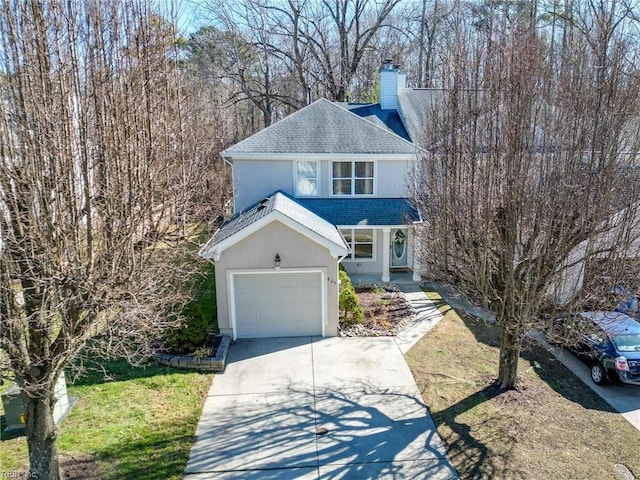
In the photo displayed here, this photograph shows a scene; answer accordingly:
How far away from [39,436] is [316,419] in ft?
16.1

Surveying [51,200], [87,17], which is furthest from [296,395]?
[87,17]

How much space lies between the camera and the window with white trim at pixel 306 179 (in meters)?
18.0

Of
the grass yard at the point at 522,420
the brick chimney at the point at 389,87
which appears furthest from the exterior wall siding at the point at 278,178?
the grass yard at the point at 522,420

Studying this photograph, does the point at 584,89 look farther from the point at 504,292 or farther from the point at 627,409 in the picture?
the point at 627,409

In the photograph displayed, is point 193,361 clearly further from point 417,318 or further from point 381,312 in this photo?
point 417,318

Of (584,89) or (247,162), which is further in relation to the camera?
(247,162)

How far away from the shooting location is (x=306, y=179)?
18141mm

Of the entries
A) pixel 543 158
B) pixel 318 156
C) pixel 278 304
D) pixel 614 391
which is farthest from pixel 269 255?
pixel 614 391

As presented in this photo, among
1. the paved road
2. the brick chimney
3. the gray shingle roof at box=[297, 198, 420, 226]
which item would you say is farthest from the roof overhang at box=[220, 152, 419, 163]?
the paved road

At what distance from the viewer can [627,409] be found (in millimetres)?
9672

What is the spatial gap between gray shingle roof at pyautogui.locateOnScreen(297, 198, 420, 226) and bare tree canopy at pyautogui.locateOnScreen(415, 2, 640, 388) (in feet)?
25.6

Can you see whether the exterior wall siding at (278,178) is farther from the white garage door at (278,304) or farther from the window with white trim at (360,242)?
the white garage door at (278,304)

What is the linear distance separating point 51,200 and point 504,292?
7973 mm

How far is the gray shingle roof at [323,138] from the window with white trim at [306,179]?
0.63m
